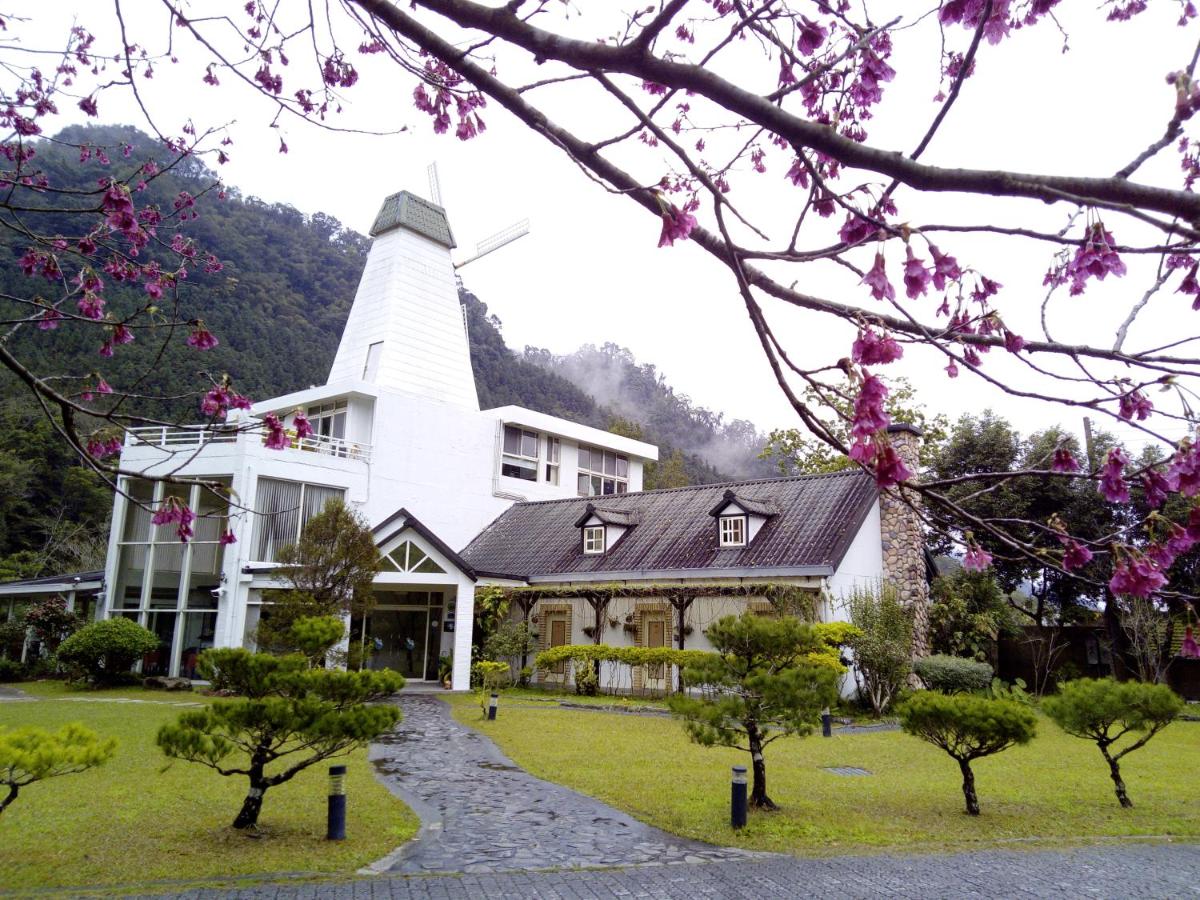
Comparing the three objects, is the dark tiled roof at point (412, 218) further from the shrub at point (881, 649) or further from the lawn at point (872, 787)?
the shrub at point (881, 649)

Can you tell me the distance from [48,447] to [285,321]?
12932 mm

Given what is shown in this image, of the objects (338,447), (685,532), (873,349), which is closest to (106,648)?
(338,447)

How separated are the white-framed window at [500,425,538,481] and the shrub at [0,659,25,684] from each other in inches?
575

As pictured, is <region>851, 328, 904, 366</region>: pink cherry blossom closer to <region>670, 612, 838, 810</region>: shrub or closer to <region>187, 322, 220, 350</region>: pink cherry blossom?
<region>187, 322, 220, 350</region>: pink cherry blossom

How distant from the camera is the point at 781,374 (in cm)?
278

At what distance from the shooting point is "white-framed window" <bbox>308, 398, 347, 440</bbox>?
993 inches

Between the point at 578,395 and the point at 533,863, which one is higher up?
the point at 578,395

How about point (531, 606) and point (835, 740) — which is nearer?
point (835, 740)

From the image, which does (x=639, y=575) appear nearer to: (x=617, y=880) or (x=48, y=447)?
(x=617, y=880)

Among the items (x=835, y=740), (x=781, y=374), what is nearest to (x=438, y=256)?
(x=835, y=740)

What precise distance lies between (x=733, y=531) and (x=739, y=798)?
13.8 metres

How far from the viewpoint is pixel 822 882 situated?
5711 millimetres

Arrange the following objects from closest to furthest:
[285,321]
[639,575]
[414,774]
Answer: [414,774]
[639,575]
[285,321]

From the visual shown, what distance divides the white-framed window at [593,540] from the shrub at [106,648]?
1103cm
